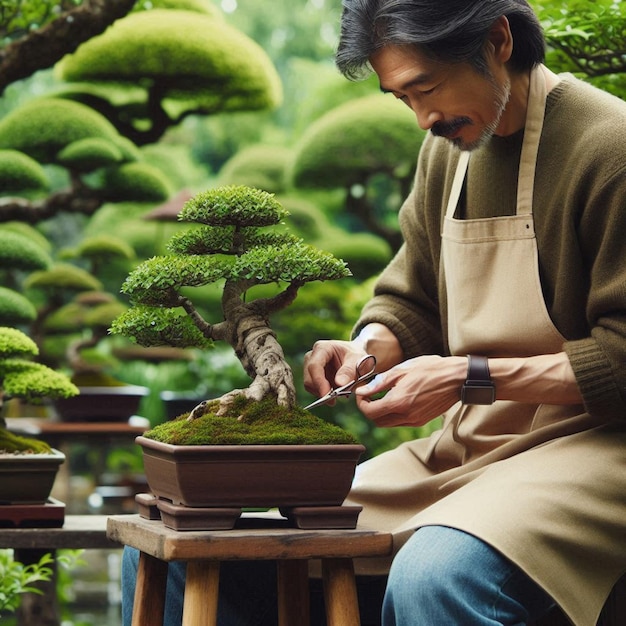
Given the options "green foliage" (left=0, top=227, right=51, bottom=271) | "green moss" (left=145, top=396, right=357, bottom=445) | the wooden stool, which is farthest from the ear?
"green foliage" (left=0, top=227, right=51, bottom=271)

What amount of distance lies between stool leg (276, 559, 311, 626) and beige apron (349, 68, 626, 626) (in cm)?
9

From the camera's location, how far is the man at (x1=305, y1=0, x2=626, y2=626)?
146 centimetres

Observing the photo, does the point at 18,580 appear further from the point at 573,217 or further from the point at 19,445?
the point at 573,217

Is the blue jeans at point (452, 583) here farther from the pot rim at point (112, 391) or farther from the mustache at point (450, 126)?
the pot rim at point (112, 391)

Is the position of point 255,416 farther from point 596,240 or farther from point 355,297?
point 355,297

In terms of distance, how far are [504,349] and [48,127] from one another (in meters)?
3.65

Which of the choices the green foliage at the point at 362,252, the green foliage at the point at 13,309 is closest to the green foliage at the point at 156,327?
the green foliage at the point at 13,309

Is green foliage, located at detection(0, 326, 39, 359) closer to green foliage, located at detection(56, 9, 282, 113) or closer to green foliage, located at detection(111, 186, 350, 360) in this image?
green foliage, located at detection(111, 186, 350, 360)

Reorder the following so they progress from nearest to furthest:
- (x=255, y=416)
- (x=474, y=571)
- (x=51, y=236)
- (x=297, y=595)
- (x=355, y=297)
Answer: (x=474, y=571) → (x=255, y=416) → (x=297, y=595) → (x=355, y=297) → (x=51, y=236)

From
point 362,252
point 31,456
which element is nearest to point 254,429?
point 31,456

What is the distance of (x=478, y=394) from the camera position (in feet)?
5.13

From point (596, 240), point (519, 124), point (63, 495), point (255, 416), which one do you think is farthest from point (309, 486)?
point (63, 495)

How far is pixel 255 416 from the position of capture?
1542mm

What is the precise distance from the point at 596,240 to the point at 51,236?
9623 millimetres
